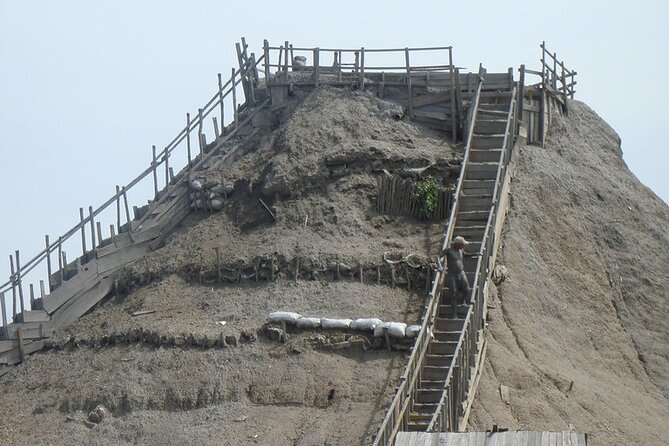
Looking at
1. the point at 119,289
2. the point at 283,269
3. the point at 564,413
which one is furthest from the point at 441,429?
the point at 119,289

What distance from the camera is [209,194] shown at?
51750 millimetres

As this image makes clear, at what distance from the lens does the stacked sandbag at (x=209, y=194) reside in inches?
2032

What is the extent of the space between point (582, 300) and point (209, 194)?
34.3 ft

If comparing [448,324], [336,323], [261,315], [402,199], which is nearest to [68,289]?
[261,315]

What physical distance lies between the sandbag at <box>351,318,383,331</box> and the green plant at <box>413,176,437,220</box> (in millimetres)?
5229

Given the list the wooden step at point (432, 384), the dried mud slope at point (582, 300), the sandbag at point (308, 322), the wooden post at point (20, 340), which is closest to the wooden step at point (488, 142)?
the dried mud slope at point (582, 300)

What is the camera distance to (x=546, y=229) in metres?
50.6

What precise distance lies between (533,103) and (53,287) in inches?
561

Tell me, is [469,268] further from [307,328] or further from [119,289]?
[119,289]

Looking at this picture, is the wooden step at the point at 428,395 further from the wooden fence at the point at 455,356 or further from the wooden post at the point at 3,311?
the wooden post at the point at 3,311

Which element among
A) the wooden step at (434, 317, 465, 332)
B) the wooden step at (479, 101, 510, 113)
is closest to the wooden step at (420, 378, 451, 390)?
the wooden step at (434, 317, 465, 332)

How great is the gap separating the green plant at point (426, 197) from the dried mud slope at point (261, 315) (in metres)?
0.36

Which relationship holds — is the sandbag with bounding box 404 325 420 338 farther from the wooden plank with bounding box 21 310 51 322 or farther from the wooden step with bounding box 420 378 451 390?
the wooden plank with bounding box 21 310 51 322

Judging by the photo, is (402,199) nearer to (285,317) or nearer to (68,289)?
(285,317)
